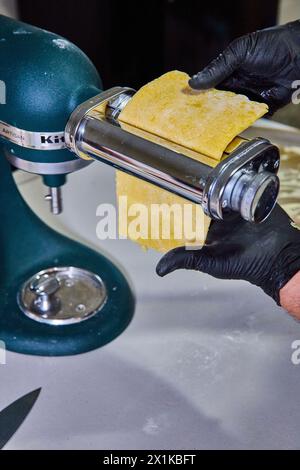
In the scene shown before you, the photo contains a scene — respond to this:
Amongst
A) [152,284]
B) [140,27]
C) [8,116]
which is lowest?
[152,284]

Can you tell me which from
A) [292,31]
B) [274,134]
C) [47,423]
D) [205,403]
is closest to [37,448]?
[47,423]

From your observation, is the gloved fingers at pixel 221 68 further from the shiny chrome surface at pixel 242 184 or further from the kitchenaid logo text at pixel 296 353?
the kitchenaid logo text at pixel 296 353

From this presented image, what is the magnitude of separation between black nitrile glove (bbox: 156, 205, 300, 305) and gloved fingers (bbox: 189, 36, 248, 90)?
0.57ft

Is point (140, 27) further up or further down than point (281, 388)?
further up

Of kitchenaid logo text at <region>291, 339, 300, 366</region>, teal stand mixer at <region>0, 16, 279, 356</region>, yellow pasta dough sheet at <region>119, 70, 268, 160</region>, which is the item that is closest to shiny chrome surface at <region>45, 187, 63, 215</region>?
teal stand mixer at <region>0, 16, 279, 356</region>

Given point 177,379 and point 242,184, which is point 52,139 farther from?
point 177,379

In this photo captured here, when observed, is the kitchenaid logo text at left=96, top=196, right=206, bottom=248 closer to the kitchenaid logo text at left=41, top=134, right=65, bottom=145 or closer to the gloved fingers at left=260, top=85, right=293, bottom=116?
the kitchenaid logo text at left=41, top=134, right=65, bottom=145

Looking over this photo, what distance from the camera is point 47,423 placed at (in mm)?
827

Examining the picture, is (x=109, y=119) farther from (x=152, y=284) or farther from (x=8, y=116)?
(x=152, y=284)

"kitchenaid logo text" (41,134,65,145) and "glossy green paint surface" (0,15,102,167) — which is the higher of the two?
"glossy green paint surface" (0,15,102,167)

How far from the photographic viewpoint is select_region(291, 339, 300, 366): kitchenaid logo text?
3.01 ft

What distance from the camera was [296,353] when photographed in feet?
3.06

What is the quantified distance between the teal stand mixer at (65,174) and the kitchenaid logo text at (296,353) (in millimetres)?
239
